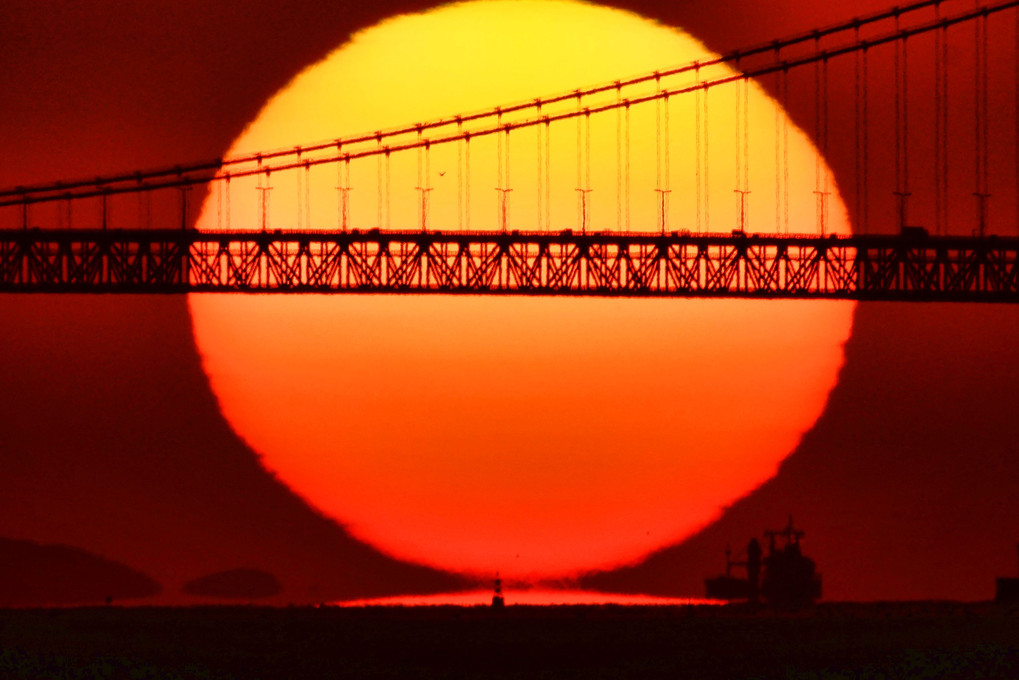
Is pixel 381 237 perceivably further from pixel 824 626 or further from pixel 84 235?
pixel 824 626

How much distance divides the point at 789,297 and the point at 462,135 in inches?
684

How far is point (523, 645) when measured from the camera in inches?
3076

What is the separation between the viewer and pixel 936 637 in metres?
79.9

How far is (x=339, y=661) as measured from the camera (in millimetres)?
73562

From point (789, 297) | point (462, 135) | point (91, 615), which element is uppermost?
point (462, 135)

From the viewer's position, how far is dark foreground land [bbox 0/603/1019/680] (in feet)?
232

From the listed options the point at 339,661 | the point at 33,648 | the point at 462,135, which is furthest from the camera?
the point at 462,135

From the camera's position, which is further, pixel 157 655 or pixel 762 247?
pixel 762 247

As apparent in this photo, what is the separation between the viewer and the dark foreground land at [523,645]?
7069 centimetres

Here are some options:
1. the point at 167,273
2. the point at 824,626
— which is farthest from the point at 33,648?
the point at 824,626

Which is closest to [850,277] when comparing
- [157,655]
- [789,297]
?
[789,297]

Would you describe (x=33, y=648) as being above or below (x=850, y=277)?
below

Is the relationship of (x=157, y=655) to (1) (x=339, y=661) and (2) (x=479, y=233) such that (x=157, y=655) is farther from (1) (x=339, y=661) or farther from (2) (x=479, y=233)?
(2) (x=479, y=233)

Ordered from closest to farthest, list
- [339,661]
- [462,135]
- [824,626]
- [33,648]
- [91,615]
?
[339,661] < [33,648] < [824,626] < [91,615] < [462,135]
